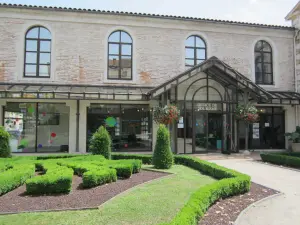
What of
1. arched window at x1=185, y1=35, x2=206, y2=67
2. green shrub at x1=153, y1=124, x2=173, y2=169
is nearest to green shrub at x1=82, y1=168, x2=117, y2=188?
green shrub at x1=153, y1=124, x2=173, y2=169

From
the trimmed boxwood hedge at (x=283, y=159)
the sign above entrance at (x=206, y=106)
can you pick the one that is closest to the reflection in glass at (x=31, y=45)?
the sign above entrance at (x=206, y=106)

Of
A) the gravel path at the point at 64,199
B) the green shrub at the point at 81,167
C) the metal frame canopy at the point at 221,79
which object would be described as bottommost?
the gravel path at the point at 64,199

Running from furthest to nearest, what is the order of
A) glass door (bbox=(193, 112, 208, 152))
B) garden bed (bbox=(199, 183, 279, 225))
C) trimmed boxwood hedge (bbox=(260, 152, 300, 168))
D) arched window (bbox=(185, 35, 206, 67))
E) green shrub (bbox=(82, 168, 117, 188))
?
arched window (bbox=(185, 35, 206, 67)) → glass door (bbox=(193, 112, 208, 152)) → trimmed boxwood hedge (bbox=(260, 152, 300, 168)) → green shrub (bbox=(82, 168, 117, 188)) → garden bed (bbox=(199, 183, 279, 225))

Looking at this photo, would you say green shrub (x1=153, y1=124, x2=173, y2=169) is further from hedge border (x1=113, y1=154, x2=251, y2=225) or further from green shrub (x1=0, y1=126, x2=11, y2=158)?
green shrub (x1=0, y1=126, x2=11, y2=158)

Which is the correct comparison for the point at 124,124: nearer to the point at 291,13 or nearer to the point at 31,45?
the point at 31,45

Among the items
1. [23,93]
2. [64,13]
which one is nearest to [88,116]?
[23,93]

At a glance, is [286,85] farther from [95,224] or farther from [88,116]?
[95,224]

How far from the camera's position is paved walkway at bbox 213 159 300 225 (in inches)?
207

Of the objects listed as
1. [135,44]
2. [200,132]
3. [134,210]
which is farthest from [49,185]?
[135,44]

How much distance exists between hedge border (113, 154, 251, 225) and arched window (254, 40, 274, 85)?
966 centimetres

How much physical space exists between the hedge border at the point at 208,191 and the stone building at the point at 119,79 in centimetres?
522

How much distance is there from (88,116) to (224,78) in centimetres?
811

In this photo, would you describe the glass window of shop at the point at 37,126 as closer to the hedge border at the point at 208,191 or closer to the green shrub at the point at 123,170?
the green shrub at the point at 123,170

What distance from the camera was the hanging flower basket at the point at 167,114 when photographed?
13.5 m
